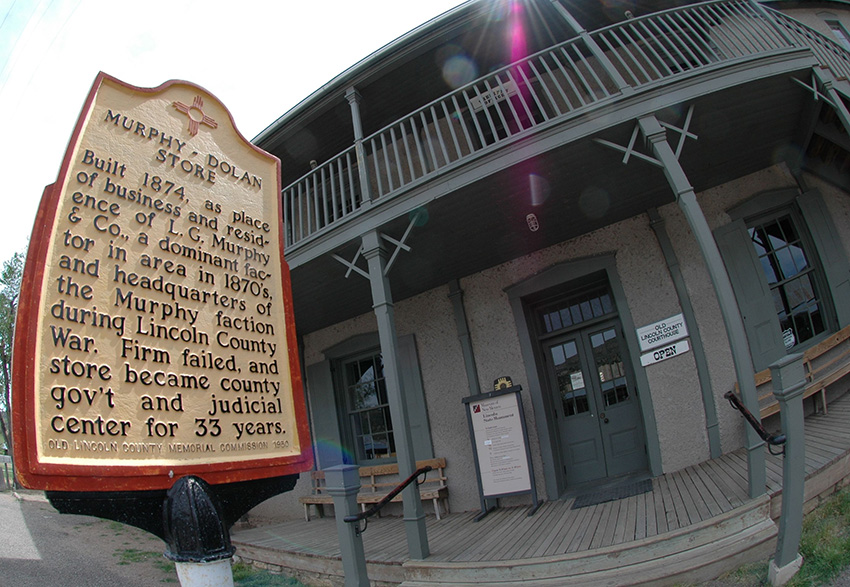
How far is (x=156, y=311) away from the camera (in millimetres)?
1471

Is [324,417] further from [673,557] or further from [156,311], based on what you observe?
[156,311]

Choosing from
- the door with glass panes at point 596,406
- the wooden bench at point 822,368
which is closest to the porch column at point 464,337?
the door with glass panes at point 596,406

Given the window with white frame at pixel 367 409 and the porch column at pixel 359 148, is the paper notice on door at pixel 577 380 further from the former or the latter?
the porch column at pixel 359 148

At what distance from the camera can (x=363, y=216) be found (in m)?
5.66

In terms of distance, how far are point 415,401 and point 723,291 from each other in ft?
14.3

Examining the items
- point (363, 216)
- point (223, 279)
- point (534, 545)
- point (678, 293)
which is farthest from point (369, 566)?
point (678, 293)

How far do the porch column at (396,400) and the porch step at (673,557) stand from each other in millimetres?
1012

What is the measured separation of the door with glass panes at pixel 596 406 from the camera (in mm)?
6215

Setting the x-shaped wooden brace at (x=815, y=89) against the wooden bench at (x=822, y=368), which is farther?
the wooden bench at (x=822, y=368)

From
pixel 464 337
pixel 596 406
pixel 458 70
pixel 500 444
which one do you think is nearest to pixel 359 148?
pixel 458 70

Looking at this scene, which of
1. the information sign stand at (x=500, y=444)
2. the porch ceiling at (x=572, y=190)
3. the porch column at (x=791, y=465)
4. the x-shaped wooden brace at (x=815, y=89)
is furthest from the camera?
the information sign stand at (x=500, y=444)

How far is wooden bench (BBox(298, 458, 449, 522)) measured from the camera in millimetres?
6578

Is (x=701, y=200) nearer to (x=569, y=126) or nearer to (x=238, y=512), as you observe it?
(x=569, y=126)

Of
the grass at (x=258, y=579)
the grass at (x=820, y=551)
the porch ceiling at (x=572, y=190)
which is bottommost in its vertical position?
the grass at (x=258, y=579)
